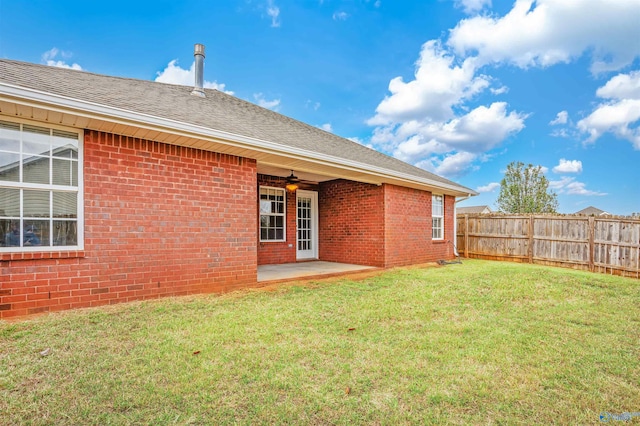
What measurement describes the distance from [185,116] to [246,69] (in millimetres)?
10747

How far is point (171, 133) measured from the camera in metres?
5.03

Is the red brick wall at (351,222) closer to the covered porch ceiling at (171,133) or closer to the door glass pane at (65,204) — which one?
the covered porch ceiling at (171,133)

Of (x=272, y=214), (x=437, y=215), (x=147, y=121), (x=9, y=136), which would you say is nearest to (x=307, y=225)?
(x=272, y=214)

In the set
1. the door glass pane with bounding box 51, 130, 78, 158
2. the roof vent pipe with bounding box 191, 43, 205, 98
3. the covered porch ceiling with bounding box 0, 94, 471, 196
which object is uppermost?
the roof vent pipe with bounding box 191, 43, 205, 98

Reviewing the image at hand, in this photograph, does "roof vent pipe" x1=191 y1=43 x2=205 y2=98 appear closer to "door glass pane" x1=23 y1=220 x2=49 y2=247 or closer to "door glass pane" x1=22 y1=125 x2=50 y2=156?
"door glass pane" x1=22 y1=125 x2=50 y2=156

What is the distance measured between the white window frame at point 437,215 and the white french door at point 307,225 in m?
4.51

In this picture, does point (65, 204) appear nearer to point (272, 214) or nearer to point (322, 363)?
point (322, 363)

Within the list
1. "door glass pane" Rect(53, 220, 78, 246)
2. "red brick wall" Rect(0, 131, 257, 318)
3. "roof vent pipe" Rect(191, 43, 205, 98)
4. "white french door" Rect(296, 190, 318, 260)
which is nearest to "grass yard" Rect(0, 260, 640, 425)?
"red brick wall" Rect(0, 131, 257, 318)

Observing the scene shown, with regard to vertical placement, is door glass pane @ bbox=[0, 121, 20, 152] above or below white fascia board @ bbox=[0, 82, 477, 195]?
below

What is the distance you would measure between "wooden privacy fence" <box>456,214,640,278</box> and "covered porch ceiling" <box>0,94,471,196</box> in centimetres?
705

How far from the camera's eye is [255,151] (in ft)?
19.9

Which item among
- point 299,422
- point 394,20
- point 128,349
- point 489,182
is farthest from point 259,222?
point 489,182

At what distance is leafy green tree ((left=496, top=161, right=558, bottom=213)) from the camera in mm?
28328

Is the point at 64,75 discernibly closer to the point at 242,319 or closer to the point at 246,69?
the point at 242,319
